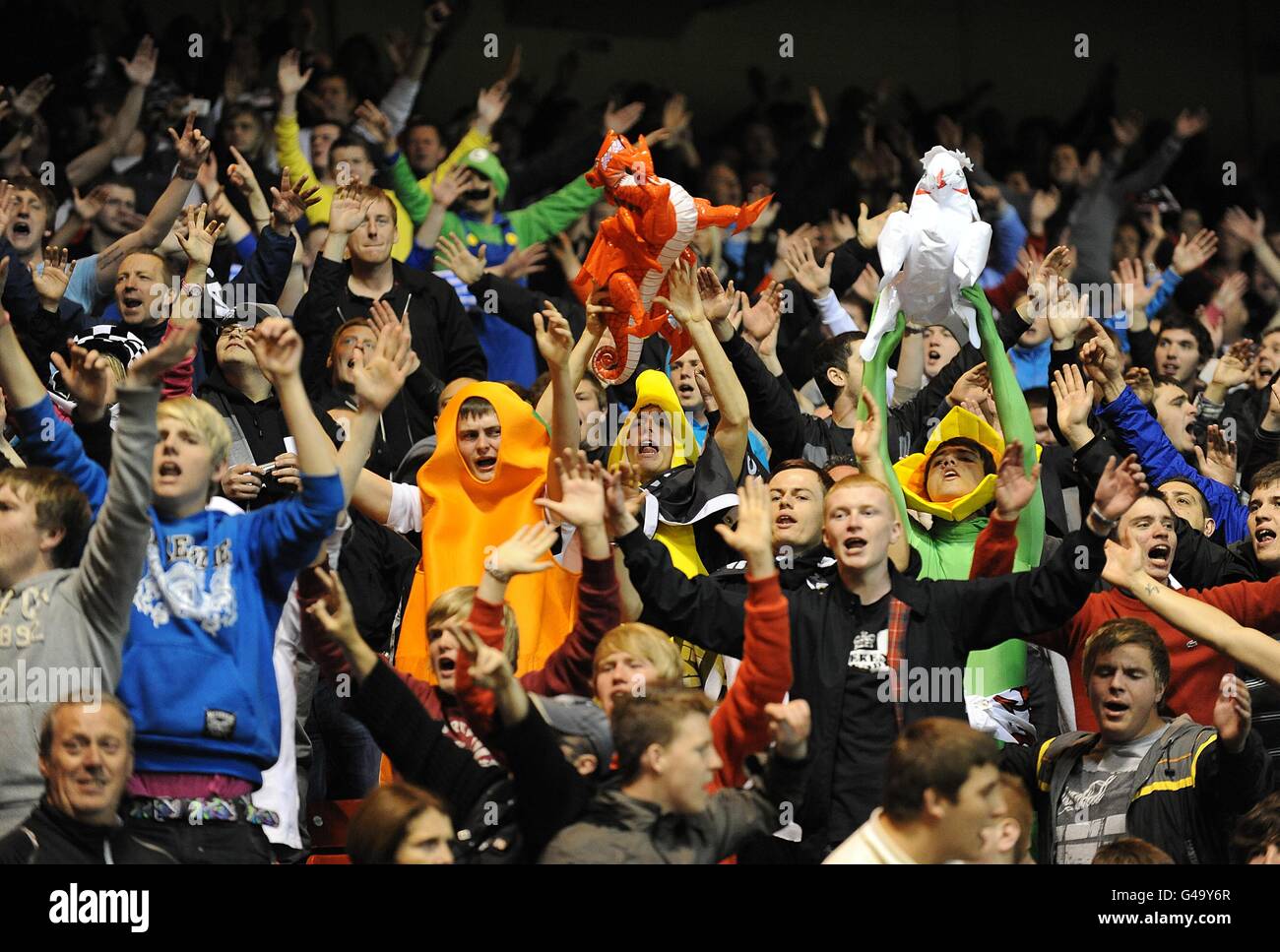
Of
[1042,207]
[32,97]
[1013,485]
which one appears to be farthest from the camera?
[1042,207]

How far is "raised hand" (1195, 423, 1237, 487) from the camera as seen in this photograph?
254 inches

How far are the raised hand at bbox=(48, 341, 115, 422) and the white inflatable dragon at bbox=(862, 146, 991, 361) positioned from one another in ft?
6.62

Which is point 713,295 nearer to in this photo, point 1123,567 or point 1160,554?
point 1160,554

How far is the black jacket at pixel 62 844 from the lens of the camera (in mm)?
3689

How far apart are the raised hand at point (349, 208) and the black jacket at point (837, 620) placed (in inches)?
99.7

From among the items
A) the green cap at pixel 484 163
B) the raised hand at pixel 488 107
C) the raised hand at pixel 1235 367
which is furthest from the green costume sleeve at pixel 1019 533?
the raised hand at pixel 488 107

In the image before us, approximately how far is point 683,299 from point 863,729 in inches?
59.2

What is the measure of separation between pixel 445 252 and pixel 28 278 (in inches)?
65.5

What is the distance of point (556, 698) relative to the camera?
13.5 ft

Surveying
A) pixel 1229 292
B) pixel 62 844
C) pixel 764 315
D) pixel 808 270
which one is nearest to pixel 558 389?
pixel 764 315

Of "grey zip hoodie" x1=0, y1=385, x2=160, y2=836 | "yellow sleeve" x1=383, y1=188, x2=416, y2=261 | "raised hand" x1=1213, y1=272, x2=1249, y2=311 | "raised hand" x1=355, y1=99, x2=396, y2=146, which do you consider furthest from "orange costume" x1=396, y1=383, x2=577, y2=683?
"raised hand" x1=1213, y1=272, x2=1249, y2=311

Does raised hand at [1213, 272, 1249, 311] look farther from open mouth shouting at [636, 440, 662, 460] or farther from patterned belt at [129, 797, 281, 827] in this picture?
patterned belt at [129, 797, 281, 827]

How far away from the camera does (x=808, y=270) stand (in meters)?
7.00
